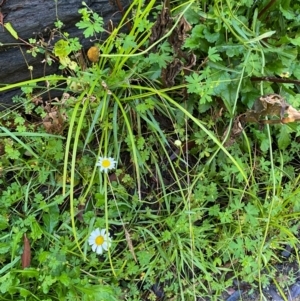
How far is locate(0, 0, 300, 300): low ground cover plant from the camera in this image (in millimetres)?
1546

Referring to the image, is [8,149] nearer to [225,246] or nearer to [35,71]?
[35,71]

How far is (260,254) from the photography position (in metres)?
1.66

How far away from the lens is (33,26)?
1.55m

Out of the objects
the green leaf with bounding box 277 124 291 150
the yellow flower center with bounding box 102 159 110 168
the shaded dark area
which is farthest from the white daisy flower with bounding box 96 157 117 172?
the green leaf with bounding box 277 124 291 150

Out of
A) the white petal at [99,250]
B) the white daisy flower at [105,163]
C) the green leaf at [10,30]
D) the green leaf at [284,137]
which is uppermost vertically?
the green leaf at [10,30]

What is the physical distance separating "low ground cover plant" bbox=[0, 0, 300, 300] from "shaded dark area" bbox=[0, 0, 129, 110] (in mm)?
37

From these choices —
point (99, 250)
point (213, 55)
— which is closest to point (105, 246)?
point (99, 250)

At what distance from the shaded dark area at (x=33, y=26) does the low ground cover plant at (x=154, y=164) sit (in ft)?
0.12

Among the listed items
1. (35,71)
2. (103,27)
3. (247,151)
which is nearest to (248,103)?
(247,151)

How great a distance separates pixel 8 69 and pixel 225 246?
3.29ft

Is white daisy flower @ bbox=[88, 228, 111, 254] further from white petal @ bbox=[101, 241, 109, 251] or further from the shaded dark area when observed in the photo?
the shaded dark area

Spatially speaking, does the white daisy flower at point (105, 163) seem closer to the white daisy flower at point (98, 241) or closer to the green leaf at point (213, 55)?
the white daisy flower at point (98, 241)

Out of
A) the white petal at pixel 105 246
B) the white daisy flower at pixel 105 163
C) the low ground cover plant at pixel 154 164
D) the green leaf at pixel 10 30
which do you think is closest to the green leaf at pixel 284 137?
the low ground cover plant at pixel 154 164

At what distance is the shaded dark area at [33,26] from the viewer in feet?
4.99
